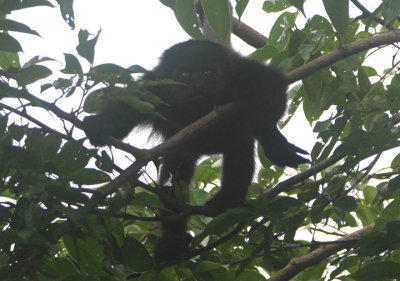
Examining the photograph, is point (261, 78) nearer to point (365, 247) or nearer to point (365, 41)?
point (365, 41)

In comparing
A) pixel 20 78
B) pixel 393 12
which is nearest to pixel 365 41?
pixel 393 12

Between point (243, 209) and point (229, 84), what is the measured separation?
150 centimetres

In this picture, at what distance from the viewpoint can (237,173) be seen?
3.38m

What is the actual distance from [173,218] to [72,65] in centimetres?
104

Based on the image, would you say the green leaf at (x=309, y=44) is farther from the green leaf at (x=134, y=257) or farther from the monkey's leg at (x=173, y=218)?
the green leaf at (x=134, y=257)

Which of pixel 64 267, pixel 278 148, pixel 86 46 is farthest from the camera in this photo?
pixel 278 148

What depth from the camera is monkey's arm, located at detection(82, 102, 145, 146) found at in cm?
280

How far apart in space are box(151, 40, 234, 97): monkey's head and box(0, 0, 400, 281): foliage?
0.40m

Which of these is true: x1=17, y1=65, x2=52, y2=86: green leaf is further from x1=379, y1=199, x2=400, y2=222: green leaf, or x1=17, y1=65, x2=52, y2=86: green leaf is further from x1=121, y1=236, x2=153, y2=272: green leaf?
x1=379, y1=199, x2=400, y2=222: green leaf

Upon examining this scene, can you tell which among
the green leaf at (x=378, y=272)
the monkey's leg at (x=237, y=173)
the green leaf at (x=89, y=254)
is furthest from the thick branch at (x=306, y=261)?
the green leaf at (x=89, y=254)

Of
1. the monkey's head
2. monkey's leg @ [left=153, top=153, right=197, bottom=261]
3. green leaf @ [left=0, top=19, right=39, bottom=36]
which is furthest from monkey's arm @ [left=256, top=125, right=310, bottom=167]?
green leaf @ [left=0, top=19, right=39, bottom=36]

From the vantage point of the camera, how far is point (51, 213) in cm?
188

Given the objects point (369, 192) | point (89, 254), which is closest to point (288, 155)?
point (369, 192)

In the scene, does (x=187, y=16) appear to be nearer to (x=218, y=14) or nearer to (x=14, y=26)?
(x=218, y=14)
